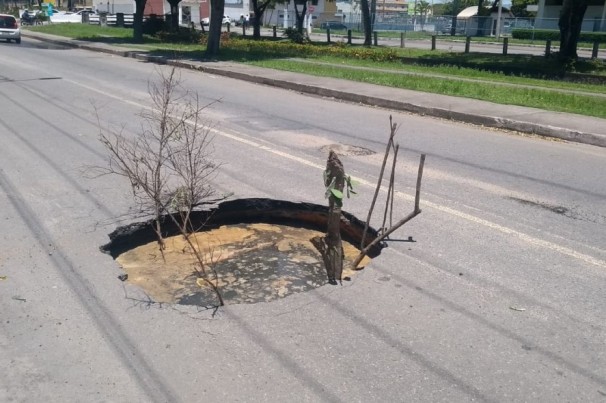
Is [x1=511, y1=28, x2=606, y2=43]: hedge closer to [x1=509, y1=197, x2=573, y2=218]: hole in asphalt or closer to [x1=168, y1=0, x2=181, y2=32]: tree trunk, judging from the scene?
[x1=168, y1=0, x2=181, y2=32]: tree trunk

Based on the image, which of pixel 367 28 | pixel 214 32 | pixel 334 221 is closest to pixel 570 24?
pixel 214 32

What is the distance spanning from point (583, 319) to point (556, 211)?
2476 mm

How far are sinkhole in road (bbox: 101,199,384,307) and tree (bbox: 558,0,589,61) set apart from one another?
20.0m

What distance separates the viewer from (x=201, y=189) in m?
6.12

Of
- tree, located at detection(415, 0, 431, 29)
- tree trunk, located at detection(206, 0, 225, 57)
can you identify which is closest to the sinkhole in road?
tree trunk, located at detection(206, 0, 225, 57)

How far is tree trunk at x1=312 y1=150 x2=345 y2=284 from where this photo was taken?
4449 millimetres

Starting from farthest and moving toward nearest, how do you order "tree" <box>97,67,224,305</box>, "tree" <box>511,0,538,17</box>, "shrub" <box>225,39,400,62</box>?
"tree" <box>511,0,538,17</box>, "shrub" <box>225,39,400,62</box>, "tree" <box>97,67,224,305</box>

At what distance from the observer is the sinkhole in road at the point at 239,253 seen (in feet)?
14.5

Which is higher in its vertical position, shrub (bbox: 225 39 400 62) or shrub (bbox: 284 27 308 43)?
shrub (bbox: 284 27 308 43)

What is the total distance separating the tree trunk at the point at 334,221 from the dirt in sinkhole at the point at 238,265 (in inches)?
4.0

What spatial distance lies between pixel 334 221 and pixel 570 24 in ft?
71.5

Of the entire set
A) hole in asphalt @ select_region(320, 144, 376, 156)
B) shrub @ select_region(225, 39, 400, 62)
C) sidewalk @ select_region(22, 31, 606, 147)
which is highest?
shrub @ select_region(225, 39, 400, 62)

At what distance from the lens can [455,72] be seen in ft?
65.8

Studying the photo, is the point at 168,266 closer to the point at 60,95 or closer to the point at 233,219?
the point at 233,219
